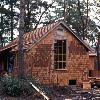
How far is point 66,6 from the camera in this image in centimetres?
5762

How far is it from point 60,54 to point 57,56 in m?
0.27

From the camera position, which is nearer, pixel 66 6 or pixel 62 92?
pixel 62 92

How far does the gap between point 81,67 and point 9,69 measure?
→ 24.3ft

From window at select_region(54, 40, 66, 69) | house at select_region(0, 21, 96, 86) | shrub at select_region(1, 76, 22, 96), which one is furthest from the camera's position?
window at select_region(54, 40, 66, 69)

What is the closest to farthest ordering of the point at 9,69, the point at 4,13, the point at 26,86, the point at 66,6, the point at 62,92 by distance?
the point at 26,86 < the point at 62,92 < the point at 9,69 < the point at 4,13 < the point at 66,6

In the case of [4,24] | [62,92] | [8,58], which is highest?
[4,24]

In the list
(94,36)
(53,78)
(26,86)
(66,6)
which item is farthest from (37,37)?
(94,36)

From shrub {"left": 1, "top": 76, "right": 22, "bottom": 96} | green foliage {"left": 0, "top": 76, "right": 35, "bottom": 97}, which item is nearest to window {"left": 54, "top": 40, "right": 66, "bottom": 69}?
green foliage {"left": 0, "top": 76, "right": 35, "bottom": 97}

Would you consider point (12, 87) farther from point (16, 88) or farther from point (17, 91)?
point (17, 91)

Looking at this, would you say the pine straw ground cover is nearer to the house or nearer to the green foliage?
the green foliage

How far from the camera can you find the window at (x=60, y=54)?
2753cm

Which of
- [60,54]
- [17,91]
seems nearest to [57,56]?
[60,54]

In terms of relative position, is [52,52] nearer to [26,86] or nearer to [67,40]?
[67,40]

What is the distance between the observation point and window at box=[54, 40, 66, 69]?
27.5 metres
